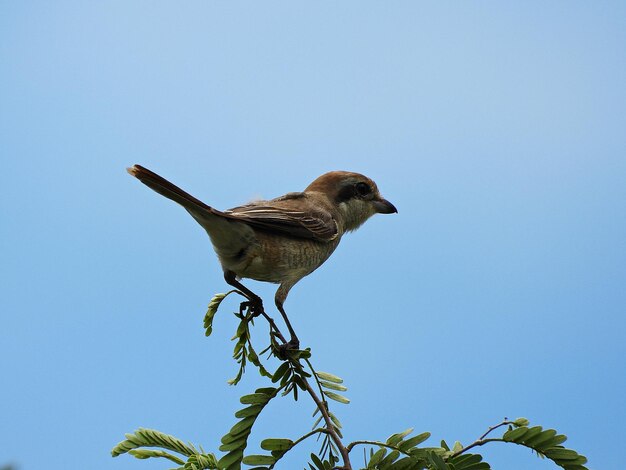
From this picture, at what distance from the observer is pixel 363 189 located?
17.5 ft

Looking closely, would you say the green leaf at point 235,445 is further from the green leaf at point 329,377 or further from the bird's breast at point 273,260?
the bird's breast at point 273,260

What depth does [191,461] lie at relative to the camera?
2.63 m

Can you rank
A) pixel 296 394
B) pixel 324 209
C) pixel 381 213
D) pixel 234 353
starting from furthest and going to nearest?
pixel 381 213, pixel 324 209, pixel 234 353, pixel 296 394

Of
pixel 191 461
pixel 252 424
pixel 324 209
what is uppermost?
pixel 324 209

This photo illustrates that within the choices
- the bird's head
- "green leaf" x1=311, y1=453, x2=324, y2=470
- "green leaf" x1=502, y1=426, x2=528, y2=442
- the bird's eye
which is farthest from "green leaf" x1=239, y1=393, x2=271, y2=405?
the bird's eye

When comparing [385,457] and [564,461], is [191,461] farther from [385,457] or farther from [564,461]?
[564,461]

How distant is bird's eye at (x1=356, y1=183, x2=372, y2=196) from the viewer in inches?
209

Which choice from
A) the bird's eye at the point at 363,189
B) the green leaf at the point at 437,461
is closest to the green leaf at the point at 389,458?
the green leaf at the point at 437,461

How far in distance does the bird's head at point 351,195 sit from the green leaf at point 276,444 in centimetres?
282

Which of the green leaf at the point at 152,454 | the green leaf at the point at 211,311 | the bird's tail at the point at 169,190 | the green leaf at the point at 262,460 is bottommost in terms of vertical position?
the green leaf at the point at 152,454

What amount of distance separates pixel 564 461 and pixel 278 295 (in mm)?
1937

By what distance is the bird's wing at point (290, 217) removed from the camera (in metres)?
4.08

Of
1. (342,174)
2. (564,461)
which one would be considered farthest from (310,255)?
(564,461)

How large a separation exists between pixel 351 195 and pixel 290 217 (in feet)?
3.44
